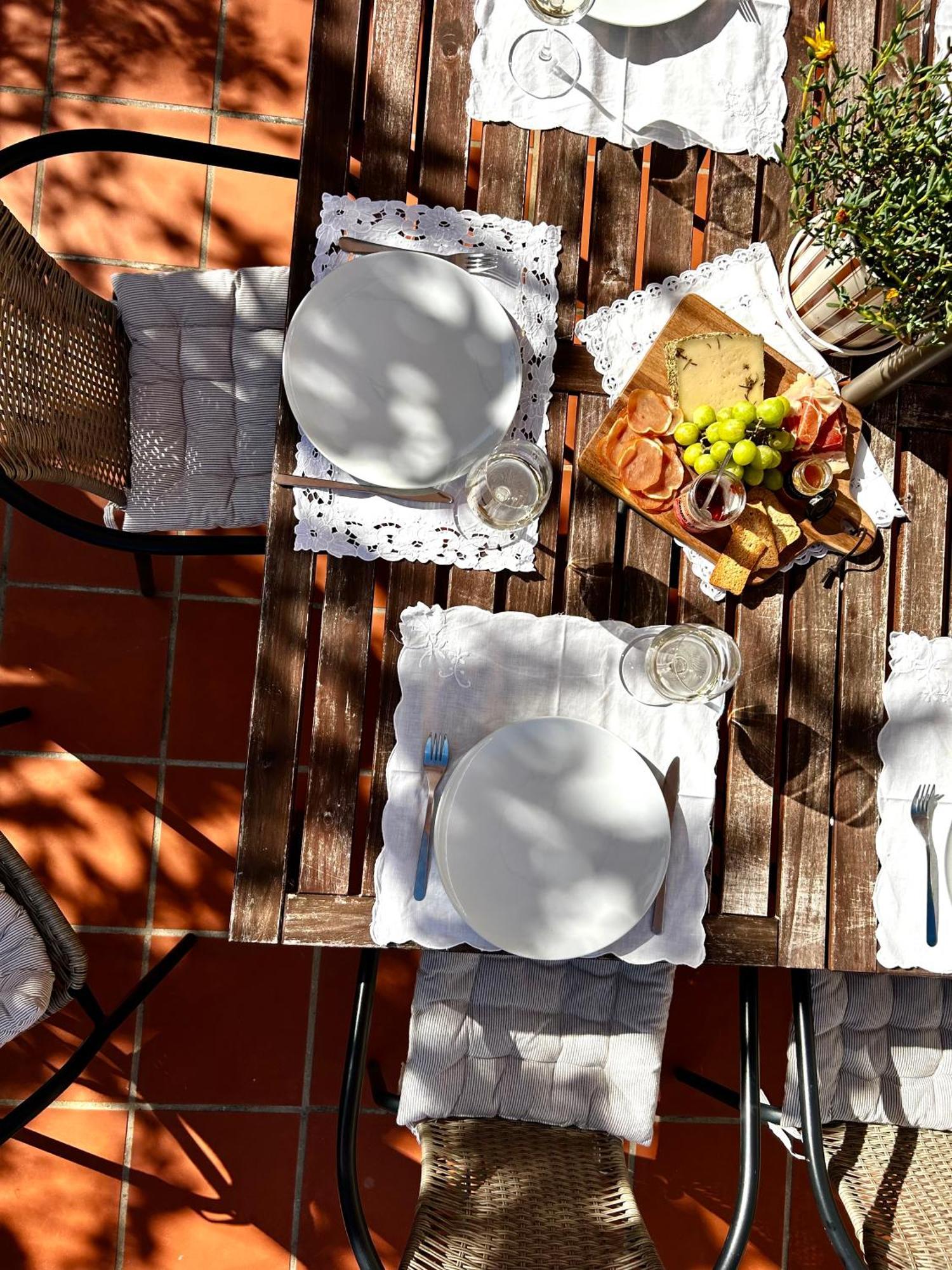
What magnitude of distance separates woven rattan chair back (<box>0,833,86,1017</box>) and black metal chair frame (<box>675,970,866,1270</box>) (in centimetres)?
106

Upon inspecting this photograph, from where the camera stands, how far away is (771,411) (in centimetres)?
122

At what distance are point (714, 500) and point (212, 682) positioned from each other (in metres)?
1.30

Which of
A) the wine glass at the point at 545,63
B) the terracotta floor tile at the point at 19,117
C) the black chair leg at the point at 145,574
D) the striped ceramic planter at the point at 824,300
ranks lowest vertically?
the black chair leg at the point at 145,574

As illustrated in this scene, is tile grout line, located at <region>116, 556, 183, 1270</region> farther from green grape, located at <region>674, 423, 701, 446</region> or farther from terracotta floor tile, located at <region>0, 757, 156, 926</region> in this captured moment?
green grape, located at <region>674, 423, 701, 446</region>

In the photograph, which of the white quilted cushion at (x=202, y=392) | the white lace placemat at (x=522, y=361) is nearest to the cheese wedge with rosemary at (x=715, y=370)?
the white lace placemat at (x=522, y=361)

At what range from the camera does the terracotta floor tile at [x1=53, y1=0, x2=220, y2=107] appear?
7.18 feet

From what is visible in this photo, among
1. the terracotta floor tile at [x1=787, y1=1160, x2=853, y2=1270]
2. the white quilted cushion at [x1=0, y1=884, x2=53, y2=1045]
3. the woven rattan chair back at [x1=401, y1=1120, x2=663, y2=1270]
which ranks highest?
the white quilted cushion at [x1=0, y1=884, x2=53, y2=1045]

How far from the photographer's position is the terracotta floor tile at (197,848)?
2.11 m

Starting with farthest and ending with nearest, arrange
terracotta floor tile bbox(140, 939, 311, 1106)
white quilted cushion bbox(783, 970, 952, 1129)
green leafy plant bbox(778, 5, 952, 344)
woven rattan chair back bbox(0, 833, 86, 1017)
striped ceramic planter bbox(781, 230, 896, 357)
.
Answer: terracotta floor tile bbox(140, 939, 311, 1106)
white quilted cushion bbox(783, 970, 952, 1129)
woven rattan chair back bbox(0, 833, 86, 1017)
striped ceramic planter bbox(781, 230, 896, 357)
green leafy plant bbox(778, 5, 952, 344)

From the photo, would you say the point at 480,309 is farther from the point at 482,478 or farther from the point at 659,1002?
the point at 659,1002

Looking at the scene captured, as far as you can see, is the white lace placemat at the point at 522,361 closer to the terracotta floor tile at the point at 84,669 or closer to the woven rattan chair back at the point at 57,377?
the woven rattan chair back at the point at 57,377

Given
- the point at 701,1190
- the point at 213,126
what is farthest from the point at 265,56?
the point at 701,1190

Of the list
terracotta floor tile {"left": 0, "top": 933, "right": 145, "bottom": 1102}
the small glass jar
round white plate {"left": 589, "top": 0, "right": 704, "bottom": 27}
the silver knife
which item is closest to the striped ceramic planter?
the small glass jar

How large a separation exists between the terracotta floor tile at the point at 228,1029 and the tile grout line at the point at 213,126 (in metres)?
1.55
